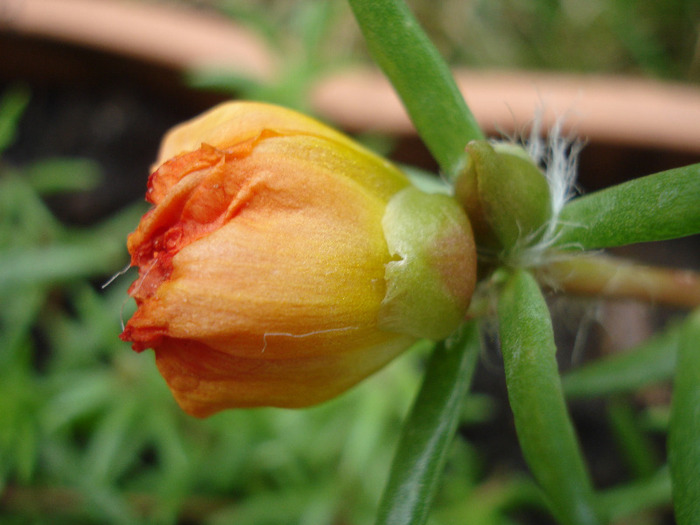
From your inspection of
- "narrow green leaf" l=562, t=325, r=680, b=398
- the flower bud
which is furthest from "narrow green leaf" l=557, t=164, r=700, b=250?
"narrow green leaf" l=562, t=325, r=680, b=398

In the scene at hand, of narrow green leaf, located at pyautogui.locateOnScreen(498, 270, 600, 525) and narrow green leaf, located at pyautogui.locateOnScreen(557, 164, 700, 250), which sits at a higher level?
narrow green leaf, located at pyautogui.locateOnScreen(557, 164, 700, 250)

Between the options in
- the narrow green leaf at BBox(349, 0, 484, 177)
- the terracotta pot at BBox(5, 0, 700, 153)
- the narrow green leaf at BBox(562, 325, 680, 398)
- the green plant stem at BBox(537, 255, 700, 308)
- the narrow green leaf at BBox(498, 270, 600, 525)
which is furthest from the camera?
the terracotta pot at BBox(5, 0, 700, 153)

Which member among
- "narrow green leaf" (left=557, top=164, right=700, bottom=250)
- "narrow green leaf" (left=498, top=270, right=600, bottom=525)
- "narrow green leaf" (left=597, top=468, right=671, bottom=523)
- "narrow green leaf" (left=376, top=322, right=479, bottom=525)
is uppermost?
"narrow green leaf" (left=557, top=164, right=700, bottom=250)

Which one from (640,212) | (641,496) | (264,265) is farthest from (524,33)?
(264,265)

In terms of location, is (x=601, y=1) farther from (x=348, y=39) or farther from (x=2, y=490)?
(x=2, y=490)

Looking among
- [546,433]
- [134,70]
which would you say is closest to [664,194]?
[546,433]

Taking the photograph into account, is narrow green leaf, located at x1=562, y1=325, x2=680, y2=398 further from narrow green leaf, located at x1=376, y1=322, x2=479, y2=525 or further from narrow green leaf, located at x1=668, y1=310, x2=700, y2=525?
narrow green leaf, located at x1=376, y1=322, x2=479, y2=525
